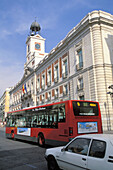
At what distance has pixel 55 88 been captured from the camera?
3048 centimetres

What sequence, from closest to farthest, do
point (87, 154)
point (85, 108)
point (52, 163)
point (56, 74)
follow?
point (87, 154) → point (52, 163) → point (85, 108) → point (56, 74)

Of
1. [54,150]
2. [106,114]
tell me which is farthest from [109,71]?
[54,150]

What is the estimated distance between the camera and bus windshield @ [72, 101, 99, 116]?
30.5ft

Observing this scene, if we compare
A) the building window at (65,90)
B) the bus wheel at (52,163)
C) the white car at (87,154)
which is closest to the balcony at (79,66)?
the building window at (65,90)

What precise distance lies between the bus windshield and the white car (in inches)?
166

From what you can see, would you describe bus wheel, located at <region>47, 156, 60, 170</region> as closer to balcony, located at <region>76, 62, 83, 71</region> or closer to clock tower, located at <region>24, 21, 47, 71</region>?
balcony, located at <region>76, 62, 83, 71</region>

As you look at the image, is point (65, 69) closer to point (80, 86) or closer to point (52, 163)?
point (80, 86)

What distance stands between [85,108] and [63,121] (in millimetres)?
1585

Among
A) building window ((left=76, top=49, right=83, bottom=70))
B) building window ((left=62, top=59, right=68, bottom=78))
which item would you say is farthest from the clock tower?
building window ((left=76, top=49, right=83, bottom=70))

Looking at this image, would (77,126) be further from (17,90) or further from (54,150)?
(17,90)

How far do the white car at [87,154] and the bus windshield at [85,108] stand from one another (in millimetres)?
4206

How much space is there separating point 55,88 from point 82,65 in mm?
9035

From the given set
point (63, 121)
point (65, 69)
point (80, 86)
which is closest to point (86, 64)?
point (80, 86)

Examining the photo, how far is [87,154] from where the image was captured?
4.20 meters
